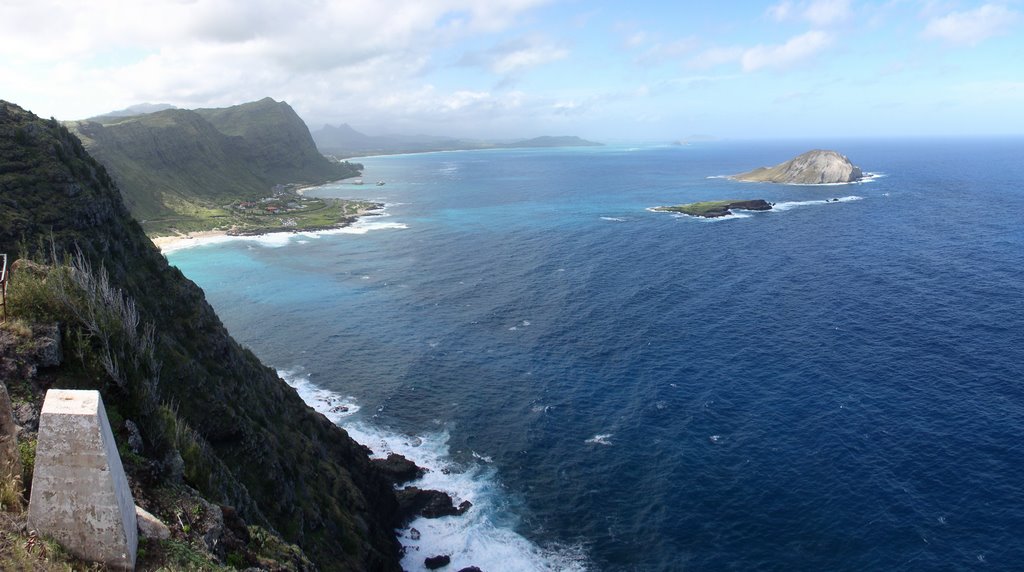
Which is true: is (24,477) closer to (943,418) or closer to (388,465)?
(388,465)

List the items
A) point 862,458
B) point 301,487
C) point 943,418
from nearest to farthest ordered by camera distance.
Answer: point 301,487 → point 862,458 → point 943,418

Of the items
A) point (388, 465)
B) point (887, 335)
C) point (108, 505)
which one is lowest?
point (388, 465)

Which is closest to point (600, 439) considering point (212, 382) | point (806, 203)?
point (212, 382)

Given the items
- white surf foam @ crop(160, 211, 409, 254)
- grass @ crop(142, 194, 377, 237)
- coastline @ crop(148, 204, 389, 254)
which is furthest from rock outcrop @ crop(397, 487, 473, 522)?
grass @ crop(142, 194, 377, 237)

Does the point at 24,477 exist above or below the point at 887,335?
above

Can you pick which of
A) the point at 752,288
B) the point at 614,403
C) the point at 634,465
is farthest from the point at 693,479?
the point at 752,288
